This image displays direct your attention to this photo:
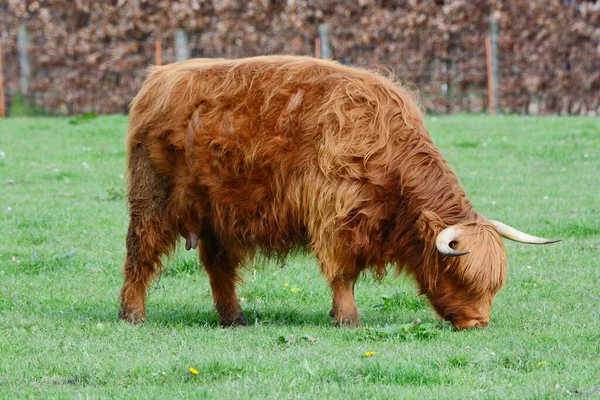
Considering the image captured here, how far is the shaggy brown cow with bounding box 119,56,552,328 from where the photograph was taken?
6.77 m

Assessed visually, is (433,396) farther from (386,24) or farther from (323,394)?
(386,24)

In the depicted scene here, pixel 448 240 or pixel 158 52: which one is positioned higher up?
pixel 158 52

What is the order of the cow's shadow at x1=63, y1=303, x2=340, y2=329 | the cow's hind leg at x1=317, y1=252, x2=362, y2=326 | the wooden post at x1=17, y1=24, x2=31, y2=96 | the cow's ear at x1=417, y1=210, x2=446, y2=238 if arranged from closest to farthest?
the cow's ear at x1=417, y1=210, x2=446, y2=238
the cow's hind leg at x1=317, y1=252, x2=362, y2=326
the cow's shadow at x1=63, y1=303, x2=340, y2=329
the wooden post at x1=17, y1=24, x2=31, y2=96

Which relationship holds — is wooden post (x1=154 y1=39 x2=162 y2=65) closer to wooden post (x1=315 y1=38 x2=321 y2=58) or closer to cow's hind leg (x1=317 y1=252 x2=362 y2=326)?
wooden post (x1=315 y1=38 x2=321 y2=58)

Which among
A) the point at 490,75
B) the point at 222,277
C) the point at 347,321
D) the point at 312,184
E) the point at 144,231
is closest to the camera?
the point at 312,184

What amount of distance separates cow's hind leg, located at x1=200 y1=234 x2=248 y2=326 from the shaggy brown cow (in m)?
0.02

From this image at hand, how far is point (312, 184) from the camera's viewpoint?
269 inches

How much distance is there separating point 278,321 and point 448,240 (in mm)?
1467

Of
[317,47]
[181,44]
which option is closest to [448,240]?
[317,47]

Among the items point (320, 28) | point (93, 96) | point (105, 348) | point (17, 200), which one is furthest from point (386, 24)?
point (105, 348)

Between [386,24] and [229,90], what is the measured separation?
13.0 meters

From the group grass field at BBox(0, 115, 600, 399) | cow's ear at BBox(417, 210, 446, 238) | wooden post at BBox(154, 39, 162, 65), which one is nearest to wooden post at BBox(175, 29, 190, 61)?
wooden post at BBox(154, 39, 162, 65)

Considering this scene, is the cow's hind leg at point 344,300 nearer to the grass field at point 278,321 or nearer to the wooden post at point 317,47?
the grass field at point 278,321

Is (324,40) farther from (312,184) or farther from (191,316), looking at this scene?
(312,184)
